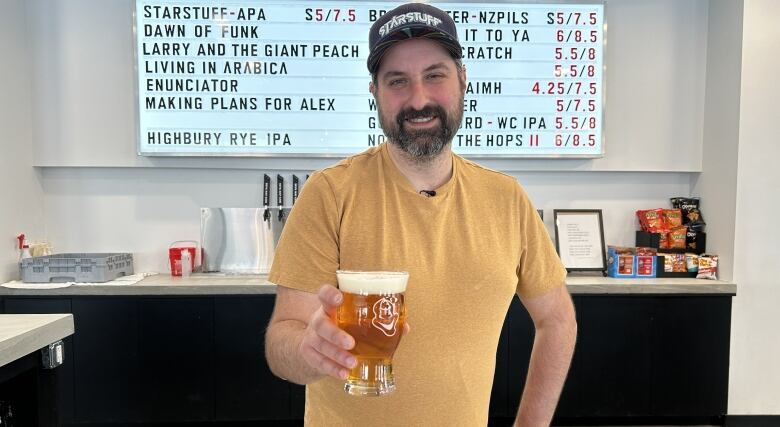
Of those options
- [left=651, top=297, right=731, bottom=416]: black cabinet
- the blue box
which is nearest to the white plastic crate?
the blue box

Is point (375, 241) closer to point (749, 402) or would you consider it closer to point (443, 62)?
point (443, 62)

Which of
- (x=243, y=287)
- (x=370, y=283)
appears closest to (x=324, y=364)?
(x=370, y=283)

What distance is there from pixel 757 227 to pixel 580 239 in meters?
1.08

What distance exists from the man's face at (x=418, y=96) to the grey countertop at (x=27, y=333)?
4.26ft

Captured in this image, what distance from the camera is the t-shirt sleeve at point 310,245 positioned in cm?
112

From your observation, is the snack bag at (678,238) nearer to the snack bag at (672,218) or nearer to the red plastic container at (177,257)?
Answer: the snack bag at (672,218)

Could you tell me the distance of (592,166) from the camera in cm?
356

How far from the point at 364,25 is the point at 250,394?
2478mm

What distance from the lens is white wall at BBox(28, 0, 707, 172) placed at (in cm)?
337

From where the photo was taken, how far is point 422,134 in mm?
1218

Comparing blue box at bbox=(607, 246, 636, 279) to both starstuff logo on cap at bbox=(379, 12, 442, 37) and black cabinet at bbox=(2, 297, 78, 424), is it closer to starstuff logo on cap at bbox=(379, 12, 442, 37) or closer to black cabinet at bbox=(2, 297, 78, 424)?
starstuff logo on cap at bbox=(379, 12, 442, 37)

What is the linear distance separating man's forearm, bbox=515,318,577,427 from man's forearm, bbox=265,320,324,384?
0.70m

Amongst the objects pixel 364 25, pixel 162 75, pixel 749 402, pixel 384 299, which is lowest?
pixel 749 402

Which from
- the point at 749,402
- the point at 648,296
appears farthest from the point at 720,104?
the point at 749,402
